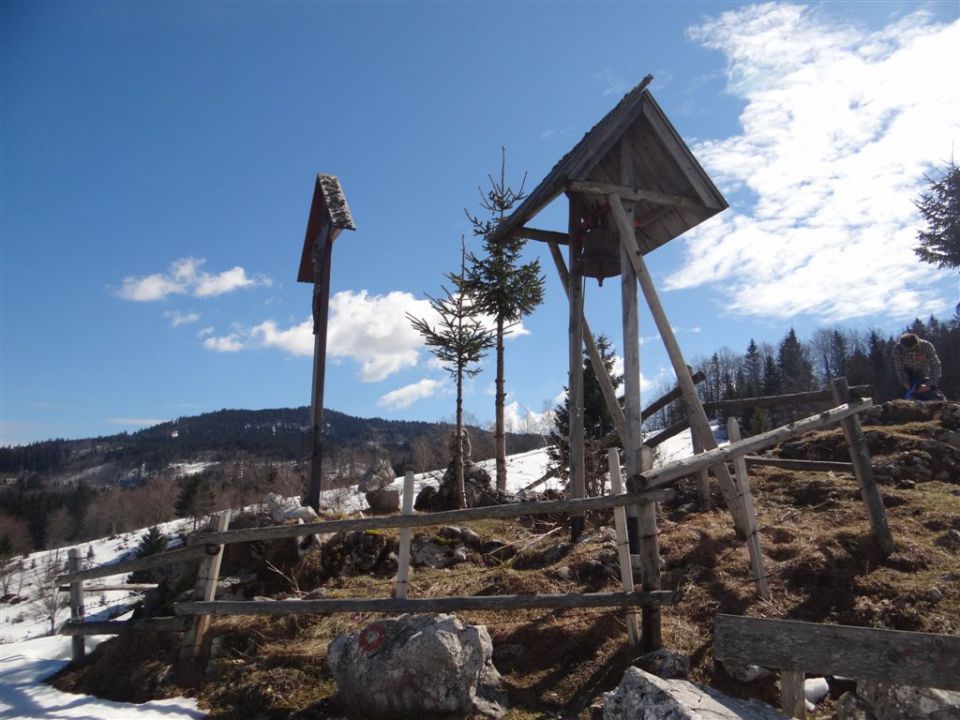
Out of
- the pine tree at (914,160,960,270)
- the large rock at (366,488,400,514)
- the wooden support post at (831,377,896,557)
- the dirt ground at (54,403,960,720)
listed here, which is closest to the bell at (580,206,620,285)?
the wooden support post at (831,377,896,557)

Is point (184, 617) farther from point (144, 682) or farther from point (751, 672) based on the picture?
point (751, 672)

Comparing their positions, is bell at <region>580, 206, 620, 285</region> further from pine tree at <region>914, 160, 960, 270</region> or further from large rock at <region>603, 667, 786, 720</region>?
pine tree at <region>914, 160, 960, 270</region>

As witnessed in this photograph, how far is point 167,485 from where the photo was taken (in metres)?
85.5

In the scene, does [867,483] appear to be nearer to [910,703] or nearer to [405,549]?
[910,703]

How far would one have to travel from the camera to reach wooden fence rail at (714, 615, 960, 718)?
273 cm

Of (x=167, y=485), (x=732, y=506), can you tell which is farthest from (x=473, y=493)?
(x=167, y=485)

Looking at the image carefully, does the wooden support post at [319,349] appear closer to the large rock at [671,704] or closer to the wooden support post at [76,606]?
the wooden support post at [76,606]

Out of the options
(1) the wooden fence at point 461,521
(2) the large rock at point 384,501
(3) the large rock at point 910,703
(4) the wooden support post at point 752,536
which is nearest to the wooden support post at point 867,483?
(1) the wooden fence at point 461,521

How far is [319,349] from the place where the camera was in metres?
9.02

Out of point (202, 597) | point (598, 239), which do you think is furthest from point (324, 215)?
point (202, 597)

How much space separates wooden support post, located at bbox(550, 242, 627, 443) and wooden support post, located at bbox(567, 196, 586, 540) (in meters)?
0.13

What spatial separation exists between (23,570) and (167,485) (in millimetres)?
25436

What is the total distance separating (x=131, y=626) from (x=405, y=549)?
3.54 metres

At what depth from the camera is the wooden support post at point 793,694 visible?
3178 millimetres
